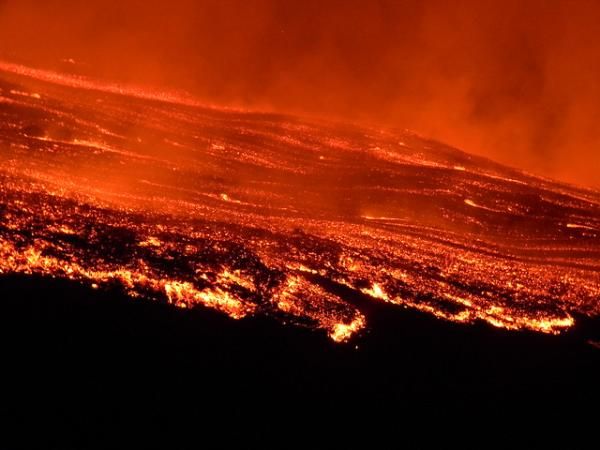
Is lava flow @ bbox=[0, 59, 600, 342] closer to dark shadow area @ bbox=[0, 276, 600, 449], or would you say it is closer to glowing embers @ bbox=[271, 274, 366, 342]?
glowing embers @ bbox=[271, 274, 366, 342]

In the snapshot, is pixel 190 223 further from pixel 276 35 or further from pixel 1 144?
pixel 276 35

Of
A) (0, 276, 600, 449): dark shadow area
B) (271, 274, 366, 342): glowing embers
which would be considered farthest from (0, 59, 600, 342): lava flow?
(0, 276, 600, 449): dark shadow area

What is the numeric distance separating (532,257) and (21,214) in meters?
3.28

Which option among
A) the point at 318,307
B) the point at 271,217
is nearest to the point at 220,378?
the point at 318,307

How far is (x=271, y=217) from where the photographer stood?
381 centimetres

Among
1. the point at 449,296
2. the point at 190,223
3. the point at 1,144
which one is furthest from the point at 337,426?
the point at 1,144

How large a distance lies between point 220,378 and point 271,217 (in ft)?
6.70

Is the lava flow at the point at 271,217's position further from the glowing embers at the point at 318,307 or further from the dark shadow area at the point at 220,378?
the dark shadow area at the point at 220,378

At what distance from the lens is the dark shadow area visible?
1590 mm

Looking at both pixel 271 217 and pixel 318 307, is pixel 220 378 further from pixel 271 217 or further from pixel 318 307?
pixel 271 217

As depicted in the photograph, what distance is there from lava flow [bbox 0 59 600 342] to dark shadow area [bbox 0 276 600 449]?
6.4 inches

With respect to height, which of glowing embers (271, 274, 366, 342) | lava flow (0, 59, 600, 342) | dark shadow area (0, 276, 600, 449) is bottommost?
dark shadow area (0, 276, 600, 449)

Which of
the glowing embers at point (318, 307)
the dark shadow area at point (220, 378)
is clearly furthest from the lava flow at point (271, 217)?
the dark shadow area at point (220, 378)

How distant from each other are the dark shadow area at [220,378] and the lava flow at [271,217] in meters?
0.16
